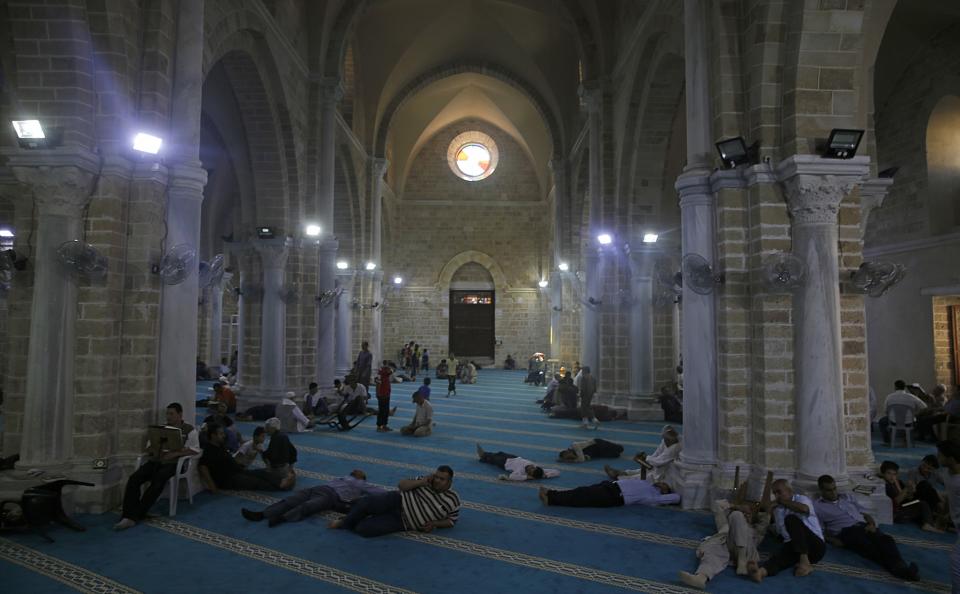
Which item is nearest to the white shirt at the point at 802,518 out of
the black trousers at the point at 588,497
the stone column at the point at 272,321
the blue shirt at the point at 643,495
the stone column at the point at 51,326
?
the blue shirt at the point at 643,495

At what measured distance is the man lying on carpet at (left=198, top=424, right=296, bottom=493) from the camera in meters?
6.41

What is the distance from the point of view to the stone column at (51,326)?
5.67m

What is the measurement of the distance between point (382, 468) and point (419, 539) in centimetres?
264

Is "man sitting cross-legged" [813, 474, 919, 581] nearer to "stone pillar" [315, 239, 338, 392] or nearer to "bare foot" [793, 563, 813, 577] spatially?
"bare foot" [793, 563, 813, 577]

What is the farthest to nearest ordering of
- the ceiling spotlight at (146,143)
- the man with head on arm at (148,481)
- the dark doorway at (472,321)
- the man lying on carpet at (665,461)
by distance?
the dark doorway at (472,321)
the man lying on carpet at (665,461)
the ceiling spotlight at (146,143)
the man with head on arm at (148,481)

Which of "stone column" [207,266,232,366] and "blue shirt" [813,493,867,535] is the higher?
"stone column" [207,266,232,366]

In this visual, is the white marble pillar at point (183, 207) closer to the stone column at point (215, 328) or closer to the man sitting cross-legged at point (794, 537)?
→ the man sitting cross-legged at point (794, 537)

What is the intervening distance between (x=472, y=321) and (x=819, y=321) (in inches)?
821

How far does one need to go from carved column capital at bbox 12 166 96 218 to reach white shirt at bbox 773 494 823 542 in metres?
6.80

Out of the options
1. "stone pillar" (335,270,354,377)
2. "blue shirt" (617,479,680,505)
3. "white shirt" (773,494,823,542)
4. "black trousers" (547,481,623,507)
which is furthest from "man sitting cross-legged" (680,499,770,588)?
"stone pillar" (335,270,354,377)

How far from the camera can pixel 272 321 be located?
1130 cm

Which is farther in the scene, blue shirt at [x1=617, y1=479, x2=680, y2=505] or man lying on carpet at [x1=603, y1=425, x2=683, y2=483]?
man lying on carpet at [x1=603, y1=425, x2=683, y2=483]

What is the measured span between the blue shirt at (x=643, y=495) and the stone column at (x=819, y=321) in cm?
125

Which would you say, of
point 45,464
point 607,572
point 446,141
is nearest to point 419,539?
point 607,572
